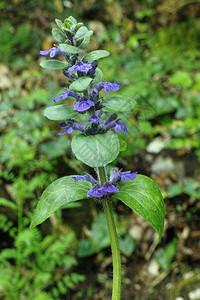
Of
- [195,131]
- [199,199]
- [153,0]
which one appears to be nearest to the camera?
[199,199]

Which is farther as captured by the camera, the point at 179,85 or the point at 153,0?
the point at 153,0

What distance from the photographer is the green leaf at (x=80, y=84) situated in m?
1.03

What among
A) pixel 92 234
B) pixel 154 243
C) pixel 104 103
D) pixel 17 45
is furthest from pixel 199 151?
pixel 17 45

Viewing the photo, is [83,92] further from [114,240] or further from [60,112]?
[114,240]

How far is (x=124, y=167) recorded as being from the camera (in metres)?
2.77

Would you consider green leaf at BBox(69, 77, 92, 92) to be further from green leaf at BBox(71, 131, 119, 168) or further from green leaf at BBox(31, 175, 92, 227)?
green leaf at BBox(31, 175, 92, 227)

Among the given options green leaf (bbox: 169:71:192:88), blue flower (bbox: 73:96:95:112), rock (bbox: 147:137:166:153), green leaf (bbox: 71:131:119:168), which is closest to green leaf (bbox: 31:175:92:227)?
green leaf (bbox: 71:131:119:168)

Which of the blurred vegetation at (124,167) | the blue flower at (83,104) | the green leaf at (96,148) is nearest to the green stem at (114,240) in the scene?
the green leaf at (96,148)

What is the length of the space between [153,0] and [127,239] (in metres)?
3.98

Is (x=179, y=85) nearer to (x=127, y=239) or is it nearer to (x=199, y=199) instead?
(x=199, y=199)

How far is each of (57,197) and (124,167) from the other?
5.35ft

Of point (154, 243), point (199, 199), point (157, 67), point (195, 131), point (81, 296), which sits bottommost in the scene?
point (81, 296)

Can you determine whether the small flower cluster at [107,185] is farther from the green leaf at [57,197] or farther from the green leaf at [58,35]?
the green leaf at [58,35]

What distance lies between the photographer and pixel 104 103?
3.76 ft
